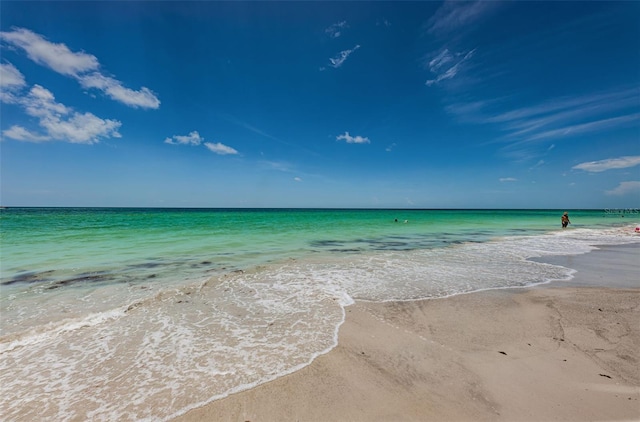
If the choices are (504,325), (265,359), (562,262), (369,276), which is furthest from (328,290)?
(562,262)

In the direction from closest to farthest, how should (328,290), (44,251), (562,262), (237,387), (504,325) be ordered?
(237,387) < (504,325) < (328,290) < (562,262) < (44,251)

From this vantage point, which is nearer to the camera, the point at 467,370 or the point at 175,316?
the point at 467,370

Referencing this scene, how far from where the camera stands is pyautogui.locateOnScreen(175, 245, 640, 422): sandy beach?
2.99 metres

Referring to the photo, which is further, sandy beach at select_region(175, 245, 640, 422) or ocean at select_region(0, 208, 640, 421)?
ocean at select_region(0, 208, 640, 421)

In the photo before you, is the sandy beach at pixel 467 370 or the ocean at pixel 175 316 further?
the ocean at pixel 175 316

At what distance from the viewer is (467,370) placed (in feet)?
12.1

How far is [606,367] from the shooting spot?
12.0 feet

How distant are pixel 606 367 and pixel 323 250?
36.6ft

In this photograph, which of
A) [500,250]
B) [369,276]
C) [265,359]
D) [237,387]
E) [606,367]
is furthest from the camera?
[500,250]

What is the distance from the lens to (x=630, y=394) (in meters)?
3.14

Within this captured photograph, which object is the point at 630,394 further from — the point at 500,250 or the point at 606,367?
the point at 500,250

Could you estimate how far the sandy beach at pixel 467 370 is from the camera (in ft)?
9.80

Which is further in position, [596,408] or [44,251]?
[44,251]

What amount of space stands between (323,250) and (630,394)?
11548 millimetres
